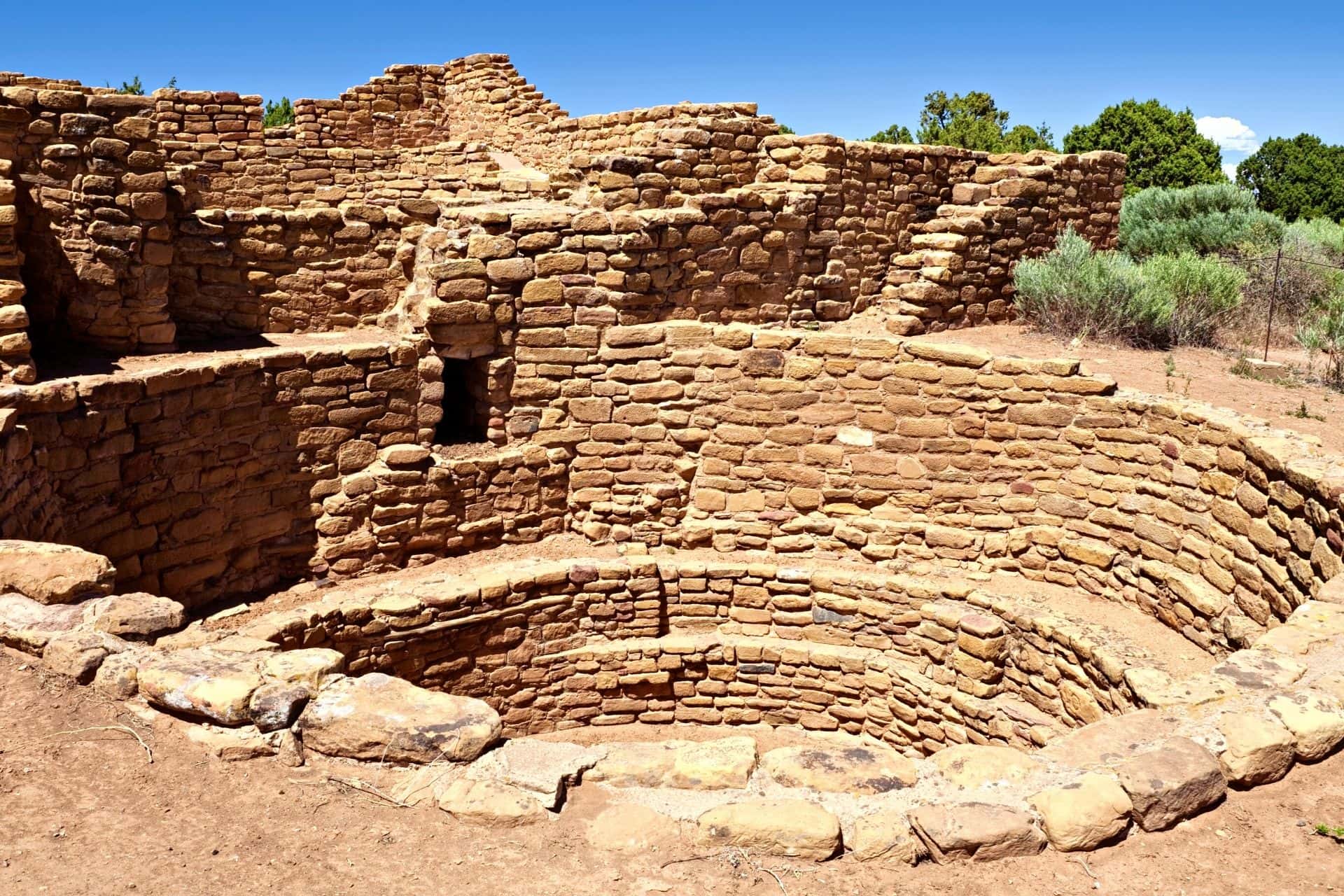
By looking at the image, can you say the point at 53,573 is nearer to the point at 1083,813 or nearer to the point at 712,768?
the point at 712,768

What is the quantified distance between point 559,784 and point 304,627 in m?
4.41

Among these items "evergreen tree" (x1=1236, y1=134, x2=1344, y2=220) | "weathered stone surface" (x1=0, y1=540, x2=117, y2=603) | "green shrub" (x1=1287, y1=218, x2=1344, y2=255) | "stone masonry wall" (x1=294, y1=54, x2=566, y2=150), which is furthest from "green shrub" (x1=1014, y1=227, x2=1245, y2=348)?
"evergreen tree" (x1=1236, y1=134, x2=1344, y2=220)

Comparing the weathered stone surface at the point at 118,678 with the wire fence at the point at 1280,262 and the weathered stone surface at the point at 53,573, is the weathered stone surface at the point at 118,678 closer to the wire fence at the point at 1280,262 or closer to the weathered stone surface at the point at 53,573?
the weathered stone surface at the point at 53,573

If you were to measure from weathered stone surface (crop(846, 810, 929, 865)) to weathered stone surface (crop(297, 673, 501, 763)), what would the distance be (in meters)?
1.52

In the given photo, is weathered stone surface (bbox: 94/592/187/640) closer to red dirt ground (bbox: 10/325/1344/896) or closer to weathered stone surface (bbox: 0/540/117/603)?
weathered stone surface (bbox: 0/540/117/603)

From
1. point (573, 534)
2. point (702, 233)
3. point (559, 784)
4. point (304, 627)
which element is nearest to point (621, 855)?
point (559, 784)

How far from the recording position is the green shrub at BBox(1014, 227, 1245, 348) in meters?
10.9

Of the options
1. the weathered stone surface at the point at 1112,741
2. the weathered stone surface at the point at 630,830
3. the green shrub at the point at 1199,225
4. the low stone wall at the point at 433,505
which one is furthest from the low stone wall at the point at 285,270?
the green shrub at the point at 1199,225

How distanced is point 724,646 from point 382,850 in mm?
5545

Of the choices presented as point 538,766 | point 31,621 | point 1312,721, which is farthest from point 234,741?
point 1312,721

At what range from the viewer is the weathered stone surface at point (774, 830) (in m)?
3.74

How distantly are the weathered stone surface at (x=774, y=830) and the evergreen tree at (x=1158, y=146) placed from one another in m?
25.5

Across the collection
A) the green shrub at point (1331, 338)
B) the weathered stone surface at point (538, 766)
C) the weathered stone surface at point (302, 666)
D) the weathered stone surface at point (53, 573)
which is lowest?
the weathered stone surface at point (538, 766)

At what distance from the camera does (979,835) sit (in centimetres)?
373
